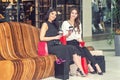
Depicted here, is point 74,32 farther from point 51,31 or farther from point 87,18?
point 87,18

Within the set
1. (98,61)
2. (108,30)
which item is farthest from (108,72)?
(108,30)

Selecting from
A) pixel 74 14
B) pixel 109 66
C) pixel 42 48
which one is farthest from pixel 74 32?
pixel 109 66

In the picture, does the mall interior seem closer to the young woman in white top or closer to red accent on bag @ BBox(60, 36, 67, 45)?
the young woman in white top

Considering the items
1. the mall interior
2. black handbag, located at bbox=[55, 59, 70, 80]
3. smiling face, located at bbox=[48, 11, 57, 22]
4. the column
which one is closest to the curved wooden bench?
black handbag, located at bbox=[55, 59, 70, 80]

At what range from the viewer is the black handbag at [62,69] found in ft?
23.5

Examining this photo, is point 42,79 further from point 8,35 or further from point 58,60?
point 8,35

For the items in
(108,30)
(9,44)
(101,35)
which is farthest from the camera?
(101,35)

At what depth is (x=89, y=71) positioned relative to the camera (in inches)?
309

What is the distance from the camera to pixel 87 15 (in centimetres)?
1530

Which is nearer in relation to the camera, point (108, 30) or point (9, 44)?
point (9, 44)

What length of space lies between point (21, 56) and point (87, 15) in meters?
8.42

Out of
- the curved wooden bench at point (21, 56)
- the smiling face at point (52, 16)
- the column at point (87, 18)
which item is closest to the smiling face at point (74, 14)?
the smiling face at point (52, 16)

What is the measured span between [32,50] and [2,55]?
89 cm

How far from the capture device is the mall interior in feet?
41.6
